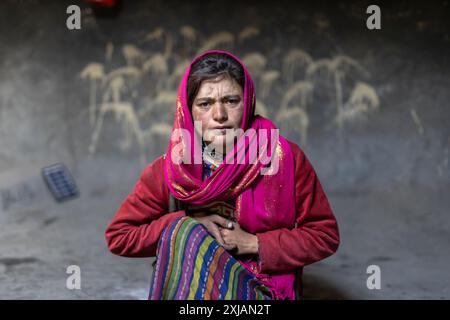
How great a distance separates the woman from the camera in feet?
5.54

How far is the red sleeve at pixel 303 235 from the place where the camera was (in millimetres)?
1685

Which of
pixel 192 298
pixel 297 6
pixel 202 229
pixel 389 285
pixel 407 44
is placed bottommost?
pixel 389 285

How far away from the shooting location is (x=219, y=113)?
66.4 inches

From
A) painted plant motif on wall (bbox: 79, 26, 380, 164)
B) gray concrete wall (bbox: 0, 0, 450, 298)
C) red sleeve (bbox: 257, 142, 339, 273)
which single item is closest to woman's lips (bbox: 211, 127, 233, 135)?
red sleeve (bbox: 257, 142, 339, 273)

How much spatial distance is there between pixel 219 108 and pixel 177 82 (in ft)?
10.4

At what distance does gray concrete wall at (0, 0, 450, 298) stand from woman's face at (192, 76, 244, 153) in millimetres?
2717

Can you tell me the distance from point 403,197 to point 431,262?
46.2 inches

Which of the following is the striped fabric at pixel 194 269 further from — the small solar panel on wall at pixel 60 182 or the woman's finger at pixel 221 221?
the small solar panel on wall at pixel 60 182

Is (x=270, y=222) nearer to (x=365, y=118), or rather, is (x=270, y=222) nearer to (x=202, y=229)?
(x=202, y=229)

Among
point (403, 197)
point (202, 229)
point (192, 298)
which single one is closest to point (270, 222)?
point (202, 229)

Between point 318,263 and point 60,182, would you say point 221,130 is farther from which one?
point 60,182

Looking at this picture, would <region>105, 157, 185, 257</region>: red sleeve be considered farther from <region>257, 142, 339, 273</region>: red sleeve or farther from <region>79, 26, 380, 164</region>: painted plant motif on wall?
<region>79, 26, 380, 164</region>: painted plant motif on wall

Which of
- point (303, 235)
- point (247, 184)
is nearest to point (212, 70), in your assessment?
point (247, 184)

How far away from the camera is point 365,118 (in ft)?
15.3
